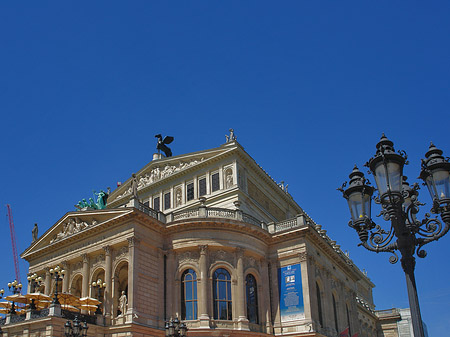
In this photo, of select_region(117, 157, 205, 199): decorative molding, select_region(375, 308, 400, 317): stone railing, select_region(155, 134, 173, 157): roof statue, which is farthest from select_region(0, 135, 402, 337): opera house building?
select_region(375, 308, 400, 317): stone railing

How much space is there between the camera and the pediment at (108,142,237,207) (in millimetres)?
46938

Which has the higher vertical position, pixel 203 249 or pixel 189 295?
pixel 203 249

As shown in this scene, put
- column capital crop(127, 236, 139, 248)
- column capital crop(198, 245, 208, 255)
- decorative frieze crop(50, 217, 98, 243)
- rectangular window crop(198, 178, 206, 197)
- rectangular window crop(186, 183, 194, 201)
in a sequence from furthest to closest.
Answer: rectangular window crop(186, 183, 194, 201) → rectangular window crop(198, 178, 206, 197) → decorative frieze crop(50, 217, 98, 243) → column capital crop(198, 245, 208, 255) → column capital crop(127, 236, 139, 248)

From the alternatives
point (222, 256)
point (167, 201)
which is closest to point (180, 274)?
point (222, 256)

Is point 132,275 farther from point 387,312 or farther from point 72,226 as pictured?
point 387,312

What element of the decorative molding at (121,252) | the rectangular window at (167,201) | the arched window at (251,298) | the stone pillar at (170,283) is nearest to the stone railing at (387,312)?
the rectangular window at (167,201)

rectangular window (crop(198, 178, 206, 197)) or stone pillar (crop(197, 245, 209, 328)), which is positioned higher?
rectangular window (crop(198, 178, 206, 197))

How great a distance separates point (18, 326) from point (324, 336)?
887 inches

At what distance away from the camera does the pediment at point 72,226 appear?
36906 millimetres

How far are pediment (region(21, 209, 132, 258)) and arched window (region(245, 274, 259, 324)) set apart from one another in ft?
36.5

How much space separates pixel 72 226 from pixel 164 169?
13.1m

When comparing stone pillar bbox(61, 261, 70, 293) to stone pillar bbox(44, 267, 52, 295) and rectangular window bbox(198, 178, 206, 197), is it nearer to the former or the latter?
stone pillar bbox(44, 267, 52, 295)

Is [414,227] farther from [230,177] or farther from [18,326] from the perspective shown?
[230,177]

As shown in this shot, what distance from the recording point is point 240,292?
119 ft
